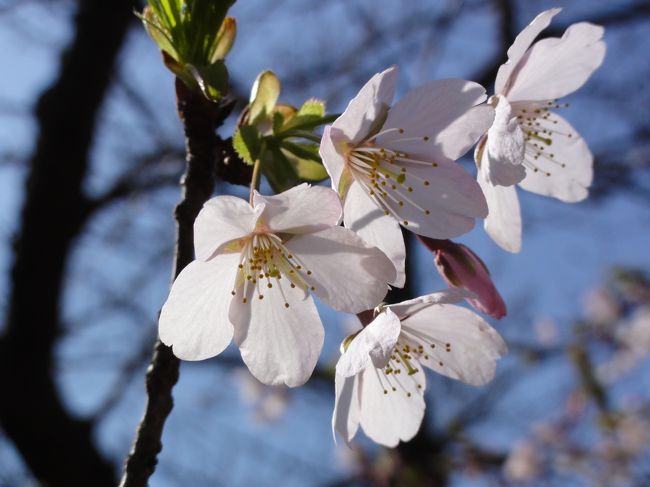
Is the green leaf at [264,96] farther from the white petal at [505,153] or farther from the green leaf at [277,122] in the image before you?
the white petal at [505,153]

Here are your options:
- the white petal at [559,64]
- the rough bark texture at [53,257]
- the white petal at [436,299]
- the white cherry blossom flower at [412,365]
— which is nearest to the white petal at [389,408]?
the white cherry blossom flower at [412,365]

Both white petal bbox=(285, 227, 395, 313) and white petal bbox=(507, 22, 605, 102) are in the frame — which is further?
white petal bbox=(507, 22, 605, 102)

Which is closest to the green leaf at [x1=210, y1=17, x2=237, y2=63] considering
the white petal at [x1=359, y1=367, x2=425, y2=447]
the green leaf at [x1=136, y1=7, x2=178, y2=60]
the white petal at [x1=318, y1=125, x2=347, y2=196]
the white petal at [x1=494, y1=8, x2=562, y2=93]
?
the green leaf at [x1=136, y1=7, x2=178, y2=60]

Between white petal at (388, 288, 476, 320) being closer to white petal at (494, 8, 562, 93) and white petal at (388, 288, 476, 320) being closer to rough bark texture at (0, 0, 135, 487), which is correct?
white petal at (494, 8, 562, 93)

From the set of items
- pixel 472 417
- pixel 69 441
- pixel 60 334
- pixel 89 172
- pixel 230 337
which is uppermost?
pixel 230 337

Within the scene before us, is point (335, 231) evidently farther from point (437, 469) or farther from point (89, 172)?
point (437, 469)

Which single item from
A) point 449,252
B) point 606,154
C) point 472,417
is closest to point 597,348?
point 472,417
